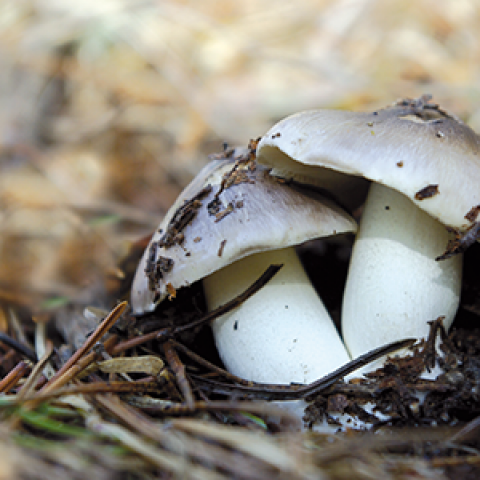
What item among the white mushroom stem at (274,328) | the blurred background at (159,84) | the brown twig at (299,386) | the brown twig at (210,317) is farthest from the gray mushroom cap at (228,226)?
the blurred background at (159,84)

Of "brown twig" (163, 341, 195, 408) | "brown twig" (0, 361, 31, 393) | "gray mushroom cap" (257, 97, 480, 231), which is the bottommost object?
"brown twig" (0, 361, 31, 393)

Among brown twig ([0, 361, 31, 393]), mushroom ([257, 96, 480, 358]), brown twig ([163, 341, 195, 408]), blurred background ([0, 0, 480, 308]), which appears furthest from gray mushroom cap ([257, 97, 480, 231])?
blurred background ([0, 0, 480, 308])

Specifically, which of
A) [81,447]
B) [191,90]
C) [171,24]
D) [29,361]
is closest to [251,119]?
[191,90]

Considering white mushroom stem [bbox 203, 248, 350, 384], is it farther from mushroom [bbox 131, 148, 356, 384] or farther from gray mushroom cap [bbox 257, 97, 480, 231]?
gray mushroom cap [bbox 257, 97, 480, 231]

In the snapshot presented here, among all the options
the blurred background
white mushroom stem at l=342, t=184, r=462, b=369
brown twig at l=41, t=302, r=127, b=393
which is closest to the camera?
brown twig at l=41, t=302, r=127, b=393

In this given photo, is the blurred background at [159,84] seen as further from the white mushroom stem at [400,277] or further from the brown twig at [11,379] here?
the white mushroom stem at [400,277]

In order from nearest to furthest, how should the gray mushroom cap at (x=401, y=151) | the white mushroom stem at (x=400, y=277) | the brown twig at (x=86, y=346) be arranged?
the gray mushroom cap at (x=401, y=151)
the brown twig at (x=86, y=346)
the white mushroom stem at (x=400, y=277)

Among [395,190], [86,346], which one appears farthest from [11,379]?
[395,190]
